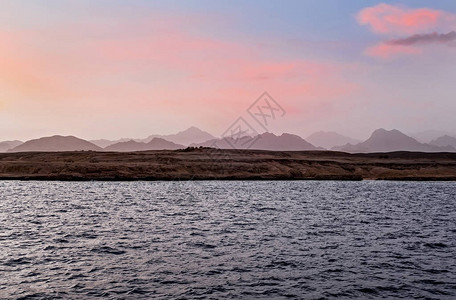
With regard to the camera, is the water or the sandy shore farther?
the sandy shore

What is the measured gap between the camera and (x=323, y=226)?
47.1 m

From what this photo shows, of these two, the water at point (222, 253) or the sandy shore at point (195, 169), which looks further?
the sandy shore at point (195, 169)

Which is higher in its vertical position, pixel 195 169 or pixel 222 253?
pixel 195 169

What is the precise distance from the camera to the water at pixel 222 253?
23.8 metres

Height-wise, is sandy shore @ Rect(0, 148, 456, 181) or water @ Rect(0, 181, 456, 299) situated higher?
sandy shore @ Rect(0, 148, 456, 181)

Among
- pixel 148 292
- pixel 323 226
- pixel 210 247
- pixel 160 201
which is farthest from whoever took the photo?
pixel 160 201

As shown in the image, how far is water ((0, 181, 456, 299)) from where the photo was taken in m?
23.8

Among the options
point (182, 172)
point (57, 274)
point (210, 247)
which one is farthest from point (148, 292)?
point (182, 172)

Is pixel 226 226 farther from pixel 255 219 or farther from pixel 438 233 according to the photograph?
pixel 438 233

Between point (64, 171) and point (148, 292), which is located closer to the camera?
point (148, 292)

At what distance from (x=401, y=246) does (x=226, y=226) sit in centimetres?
1835

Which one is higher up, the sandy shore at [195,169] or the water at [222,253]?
the sandy shore at [195,169]

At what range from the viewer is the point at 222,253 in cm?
3266

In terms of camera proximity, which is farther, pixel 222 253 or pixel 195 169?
pixel 195 169
